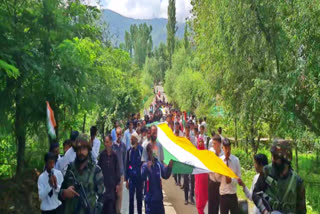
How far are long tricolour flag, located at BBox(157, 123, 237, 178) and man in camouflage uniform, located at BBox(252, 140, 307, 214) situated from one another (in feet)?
5.23


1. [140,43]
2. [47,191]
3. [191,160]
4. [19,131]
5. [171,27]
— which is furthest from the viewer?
[140,43]

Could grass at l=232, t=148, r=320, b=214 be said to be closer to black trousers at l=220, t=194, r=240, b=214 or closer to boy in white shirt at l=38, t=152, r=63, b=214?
black trousers at l=220, t=194, r=240, b=214

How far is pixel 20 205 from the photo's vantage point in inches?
311

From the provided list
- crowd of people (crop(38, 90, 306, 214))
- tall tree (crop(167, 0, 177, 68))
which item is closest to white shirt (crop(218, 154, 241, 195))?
crowd of people (crop(38, 90, 306, 214))

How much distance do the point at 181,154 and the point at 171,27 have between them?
74.6 m

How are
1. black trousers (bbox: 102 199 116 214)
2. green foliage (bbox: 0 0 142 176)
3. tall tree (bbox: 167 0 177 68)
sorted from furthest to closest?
tall tree (bbox: 167 0 177 68) → green foliage (bbox: 0 0 142 176) → black trousers (bbox: 102 199 116 214)

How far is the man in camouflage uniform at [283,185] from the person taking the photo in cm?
362

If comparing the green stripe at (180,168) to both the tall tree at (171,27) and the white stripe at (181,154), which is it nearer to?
the white stripe at (181,154)

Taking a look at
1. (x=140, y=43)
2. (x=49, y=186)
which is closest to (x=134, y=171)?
(x=49, y=186)

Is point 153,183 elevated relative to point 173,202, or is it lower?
elevated

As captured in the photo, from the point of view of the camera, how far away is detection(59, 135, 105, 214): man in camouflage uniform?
4152 mm

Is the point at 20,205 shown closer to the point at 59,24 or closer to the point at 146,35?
the point at 59,24

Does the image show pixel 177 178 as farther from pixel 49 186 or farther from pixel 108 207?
pixel 49 186

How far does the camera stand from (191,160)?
604 centimetres
